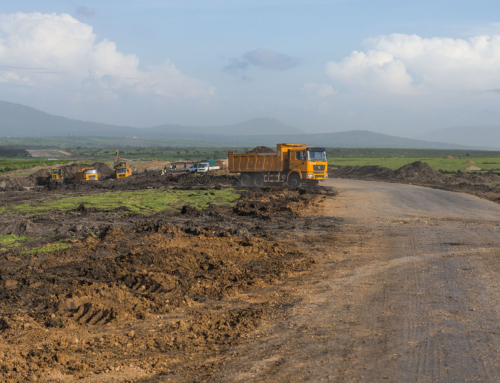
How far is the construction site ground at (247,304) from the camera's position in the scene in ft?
24.5

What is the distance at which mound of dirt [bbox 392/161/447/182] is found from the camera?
2355 inches

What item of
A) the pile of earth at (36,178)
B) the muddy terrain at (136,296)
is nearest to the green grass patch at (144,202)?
the muddy terrain at (136,296)

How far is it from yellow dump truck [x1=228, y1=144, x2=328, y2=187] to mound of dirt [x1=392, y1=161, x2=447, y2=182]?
21.1 metres

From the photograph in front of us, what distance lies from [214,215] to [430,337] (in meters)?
17.7

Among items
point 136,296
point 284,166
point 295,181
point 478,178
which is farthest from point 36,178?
point 136,296

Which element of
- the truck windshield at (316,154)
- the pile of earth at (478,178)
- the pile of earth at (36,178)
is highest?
the truck windshield at (316,154)

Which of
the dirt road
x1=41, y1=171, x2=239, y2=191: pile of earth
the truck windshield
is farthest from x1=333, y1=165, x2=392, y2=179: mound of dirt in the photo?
the dirt road

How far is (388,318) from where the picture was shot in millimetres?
9617

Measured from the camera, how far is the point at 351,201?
111ft

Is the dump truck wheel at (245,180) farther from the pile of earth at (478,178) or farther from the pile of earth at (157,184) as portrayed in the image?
the pile of earth at (478,178)

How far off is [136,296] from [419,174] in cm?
5661

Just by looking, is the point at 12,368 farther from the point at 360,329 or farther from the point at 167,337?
the point at 360,329

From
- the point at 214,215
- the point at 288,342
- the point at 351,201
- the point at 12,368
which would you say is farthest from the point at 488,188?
the point at 12,368

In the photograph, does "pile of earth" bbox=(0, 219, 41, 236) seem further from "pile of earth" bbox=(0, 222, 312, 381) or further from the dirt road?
the dirt road
